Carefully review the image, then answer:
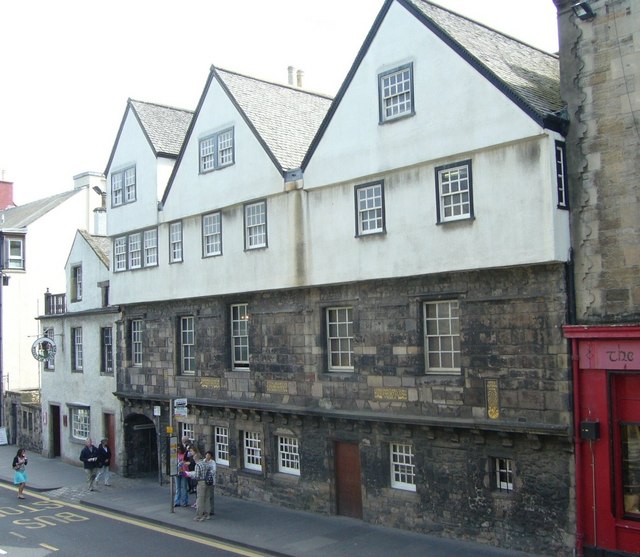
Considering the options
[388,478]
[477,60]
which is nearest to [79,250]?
[388,478]

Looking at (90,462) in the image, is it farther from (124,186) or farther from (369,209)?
(369,209)

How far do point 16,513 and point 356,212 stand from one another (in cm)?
1395

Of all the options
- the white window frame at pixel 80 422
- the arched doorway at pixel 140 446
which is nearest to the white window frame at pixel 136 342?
the arched doorway at pixel 140 446

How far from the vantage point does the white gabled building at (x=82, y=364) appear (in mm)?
29625

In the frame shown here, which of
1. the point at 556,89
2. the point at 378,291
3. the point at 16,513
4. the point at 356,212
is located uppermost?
the point at 556,89

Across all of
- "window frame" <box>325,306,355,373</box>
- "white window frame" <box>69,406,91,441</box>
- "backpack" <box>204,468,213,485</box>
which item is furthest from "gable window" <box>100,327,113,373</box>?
"window frame" <box>325,306,355,373</box>

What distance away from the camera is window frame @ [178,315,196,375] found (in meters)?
25.4

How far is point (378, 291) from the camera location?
18.6 meters

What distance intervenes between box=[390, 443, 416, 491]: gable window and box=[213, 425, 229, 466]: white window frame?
707cm

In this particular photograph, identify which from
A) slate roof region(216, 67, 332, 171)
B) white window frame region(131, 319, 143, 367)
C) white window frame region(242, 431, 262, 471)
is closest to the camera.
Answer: slate roof region(216, 67, 332, 171)

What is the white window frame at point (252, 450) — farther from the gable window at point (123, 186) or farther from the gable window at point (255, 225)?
the gable window at point (123, 186)

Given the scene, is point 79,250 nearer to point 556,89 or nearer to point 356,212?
point 356,212

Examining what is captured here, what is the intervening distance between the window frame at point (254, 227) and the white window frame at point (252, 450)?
5724mm

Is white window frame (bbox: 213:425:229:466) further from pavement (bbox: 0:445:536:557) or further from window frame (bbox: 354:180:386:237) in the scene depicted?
window frame (bbox: 354:180:386:237)
